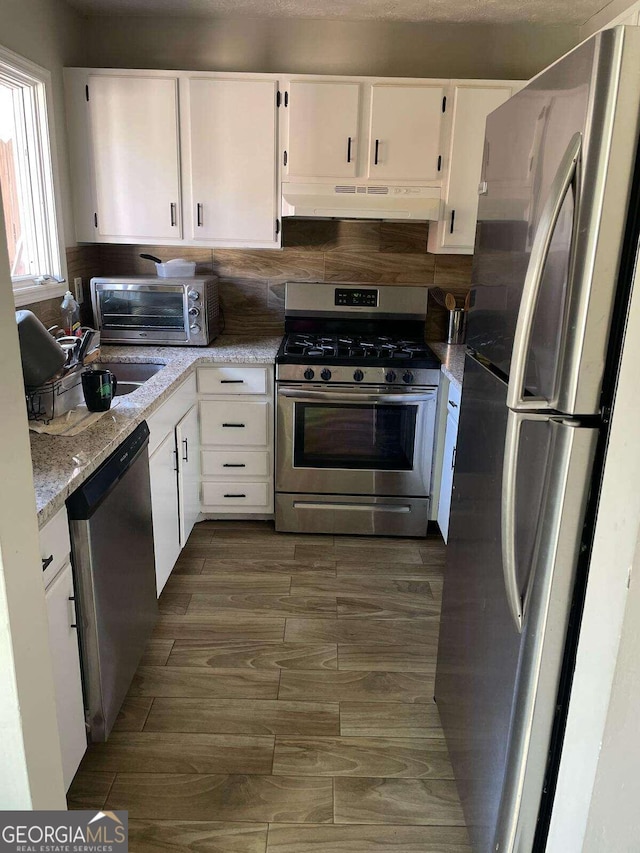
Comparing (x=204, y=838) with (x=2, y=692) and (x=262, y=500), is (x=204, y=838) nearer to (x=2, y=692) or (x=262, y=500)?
(x=2, y=692)

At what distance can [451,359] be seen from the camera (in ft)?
10.3

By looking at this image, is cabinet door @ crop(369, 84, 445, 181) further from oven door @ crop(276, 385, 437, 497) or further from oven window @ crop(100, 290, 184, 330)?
oven window @ crop(100, 290, 184, 330)

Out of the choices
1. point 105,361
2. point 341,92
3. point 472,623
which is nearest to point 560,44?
point 341,92

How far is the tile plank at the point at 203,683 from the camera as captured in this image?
2.11m

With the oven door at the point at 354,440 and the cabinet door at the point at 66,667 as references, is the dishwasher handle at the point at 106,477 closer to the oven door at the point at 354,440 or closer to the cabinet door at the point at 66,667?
the cabinet door at the point at 66,667

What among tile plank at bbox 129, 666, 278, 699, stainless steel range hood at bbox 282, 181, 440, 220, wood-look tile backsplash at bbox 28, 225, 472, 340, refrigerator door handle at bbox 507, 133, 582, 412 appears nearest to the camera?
refrigerator door handle at bbox 507, 133, 582, 412

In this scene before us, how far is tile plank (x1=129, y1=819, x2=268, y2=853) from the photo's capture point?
156cm

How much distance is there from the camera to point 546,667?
115 centimetres

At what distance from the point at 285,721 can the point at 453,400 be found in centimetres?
155

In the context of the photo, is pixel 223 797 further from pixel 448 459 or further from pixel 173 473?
pixel 448 459

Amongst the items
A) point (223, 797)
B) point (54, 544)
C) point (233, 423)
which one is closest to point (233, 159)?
point (233, 423)

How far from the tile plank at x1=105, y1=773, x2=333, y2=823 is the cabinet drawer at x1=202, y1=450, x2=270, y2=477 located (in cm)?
166

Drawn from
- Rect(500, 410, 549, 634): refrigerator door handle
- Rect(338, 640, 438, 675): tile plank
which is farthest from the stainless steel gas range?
Rect(500, 410, 549, 634): refrigerator door handle

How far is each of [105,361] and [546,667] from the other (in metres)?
2.43
